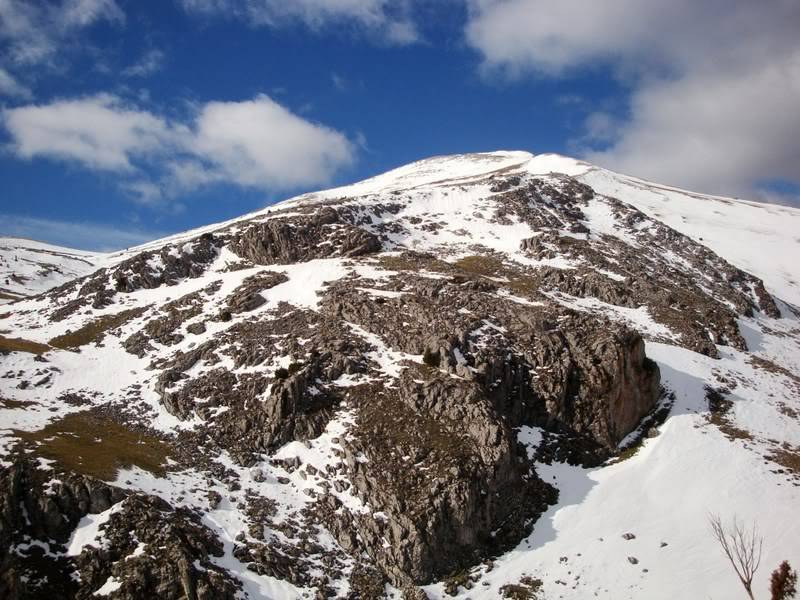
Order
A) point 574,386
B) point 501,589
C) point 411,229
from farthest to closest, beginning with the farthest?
point 411,229
point 574,386
point 501,589

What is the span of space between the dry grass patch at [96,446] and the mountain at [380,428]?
250 millimetres

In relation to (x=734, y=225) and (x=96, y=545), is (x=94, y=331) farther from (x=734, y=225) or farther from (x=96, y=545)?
(x=734, y=225)

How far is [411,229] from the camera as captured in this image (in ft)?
282

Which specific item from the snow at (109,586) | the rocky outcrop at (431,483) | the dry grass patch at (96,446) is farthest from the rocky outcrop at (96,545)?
the rocky outcrop at (431,483)

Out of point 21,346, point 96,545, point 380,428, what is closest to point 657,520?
point 380,428

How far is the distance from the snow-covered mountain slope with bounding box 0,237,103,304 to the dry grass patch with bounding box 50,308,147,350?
64839 millimetres

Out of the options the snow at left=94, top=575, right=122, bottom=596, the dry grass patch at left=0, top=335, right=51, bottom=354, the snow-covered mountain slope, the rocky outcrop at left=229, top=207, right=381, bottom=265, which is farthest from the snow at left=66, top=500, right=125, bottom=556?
the snow-covered mountain slope

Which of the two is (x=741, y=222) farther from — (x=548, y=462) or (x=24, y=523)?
(x=24, y=523)

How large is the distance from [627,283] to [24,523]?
6621 cm

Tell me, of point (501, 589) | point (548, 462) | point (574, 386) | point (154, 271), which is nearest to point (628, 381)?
point (574, 386)

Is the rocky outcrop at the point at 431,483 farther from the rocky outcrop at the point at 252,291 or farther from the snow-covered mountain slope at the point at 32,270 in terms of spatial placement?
the snow-covered mountain slope at the point at 32,270

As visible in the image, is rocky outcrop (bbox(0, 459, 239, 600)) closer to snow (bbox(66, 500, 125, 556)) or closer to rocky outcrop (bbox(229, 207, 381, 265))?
snow (bbox(66, 500, 125, 556))

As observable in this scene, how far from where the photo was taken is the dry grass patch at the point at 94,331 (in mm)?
55209

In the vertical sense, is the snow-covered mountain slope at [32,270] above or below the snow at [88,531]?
above
